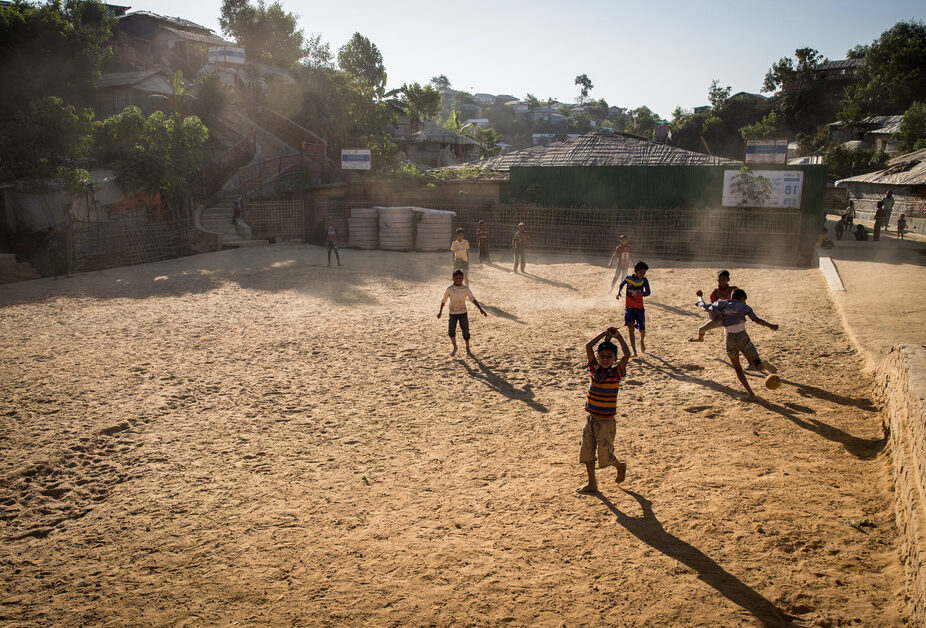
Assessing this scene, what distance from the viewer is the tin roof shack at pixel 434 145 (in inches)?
1903

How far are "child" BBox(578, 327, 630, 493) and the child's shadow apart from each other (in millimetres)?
2254

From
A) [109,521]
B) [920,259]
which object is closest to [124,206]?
[109,521]

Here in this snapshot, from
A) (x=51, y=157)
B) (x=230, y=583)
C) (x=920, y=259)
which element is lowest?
(x=230, y=583)

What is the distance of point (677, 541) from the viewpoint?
5188 mm

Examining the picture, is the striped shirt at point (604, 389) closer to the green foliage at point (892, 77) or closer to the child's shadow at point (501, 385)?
the child's shadow at point (501, 385)

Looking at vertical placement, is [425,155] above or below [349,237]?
above

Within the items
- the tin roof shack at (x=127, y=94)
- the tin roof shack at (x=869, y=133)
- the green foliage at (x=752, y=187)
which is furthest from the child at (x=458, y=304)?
the tin roof shack at (x=869, y=133)

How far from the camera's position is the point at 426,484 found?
6324 millimetres

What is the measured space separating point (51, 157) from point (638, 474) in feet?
82.3

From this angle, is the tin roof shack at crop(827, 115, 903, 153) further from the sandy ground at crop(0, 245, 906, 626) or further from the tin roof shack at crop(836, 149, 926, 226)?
the sandy ground at crop(0, 245, 906, 626)

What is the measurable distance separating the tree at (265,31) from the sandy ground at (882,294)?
37.8 m

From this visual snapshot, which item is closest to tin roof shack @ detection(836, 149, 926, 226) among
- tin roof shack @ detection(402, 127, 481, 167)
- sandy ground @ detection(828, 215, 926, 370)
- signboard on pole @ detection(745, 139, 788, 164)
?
sandy ground @ detection(828, 215, 926, 370)

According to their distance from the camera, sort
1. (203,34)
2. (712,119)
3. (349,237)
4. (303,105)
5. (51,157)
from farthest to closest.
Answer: (712,119), (203,34), (303,105), (349,237), (51,157)

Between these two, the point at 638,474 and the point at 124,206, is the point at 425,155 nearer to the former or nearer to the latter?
the point at 124,206
